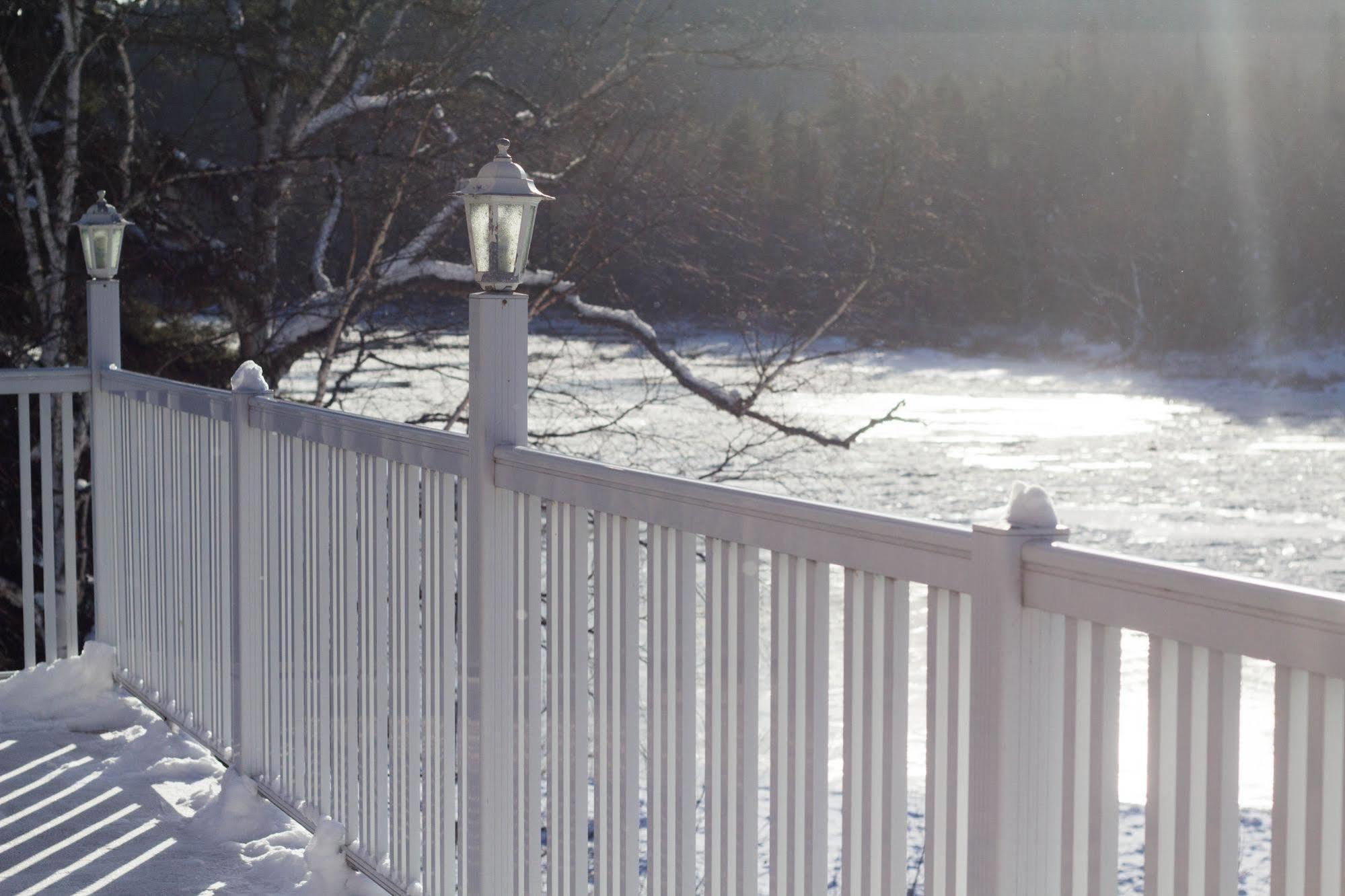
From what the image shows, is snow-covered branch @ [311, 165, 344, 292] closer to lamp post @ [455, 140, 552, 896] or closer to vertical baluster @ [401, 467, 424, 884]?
vertical baluster @ [401, 467, 424, 884]

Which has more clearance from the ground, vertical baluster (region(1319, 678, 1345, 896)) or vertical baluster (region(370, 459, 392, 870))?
vertical baluster (region(1319, 678, 1345, 896))

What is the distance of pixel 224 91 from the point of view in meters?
9.88

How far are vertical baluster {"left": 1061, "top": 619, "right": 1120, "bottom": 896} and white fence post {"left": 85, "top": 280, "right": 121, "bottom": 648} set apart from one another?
3769mm

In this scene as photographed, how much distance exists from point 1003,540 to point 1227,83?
1992 centimetres

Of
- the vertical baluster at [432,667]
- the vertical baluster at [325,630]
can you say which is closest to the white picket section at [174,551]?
the vertical baluster at [325,630]

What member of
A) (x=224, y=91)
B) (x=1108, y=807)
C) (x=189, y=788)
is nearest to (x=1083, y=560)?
(x=1108, y=807)

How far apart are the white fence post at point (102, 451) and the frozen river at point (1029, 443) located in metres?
4.93

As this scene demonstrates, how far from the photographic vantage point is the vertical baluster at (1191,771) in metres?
1.24

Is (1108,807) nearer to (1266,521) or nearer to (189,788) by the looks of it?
(189,788)

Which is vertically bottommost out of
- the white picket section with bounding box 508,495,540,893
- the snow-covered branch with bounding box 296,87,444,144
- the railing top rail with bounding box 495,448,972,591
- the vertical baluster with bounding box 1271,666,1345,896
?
the white picket section with bounding box 508,495,540,893

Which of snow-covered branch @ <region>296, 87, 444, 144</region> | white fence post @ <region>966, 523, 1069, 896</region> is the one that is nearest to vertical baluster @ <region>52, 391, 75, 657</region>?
white fence post @ <region>966, 523, 1069, 896</region>

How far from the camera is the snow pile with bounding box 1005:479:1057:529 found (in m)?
1.46

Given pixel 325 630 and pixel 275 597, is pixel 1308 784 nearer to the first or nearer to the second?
pixel 325 630

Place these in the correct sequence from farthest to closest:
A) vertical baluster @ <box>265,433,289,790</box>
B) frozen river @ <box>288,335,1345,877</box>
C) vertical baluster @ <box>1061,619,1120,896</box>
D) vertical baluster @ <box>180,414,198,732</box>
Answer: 1. frozen river @ <box>288,335,1345,877</box>
2. vertical baluster @ <box>180,414,198,732</box>
3. vertical baluster @ <box>265,433,289,790</box>
4. vertical baluster @ <box>1061,619,1120,896</box>
